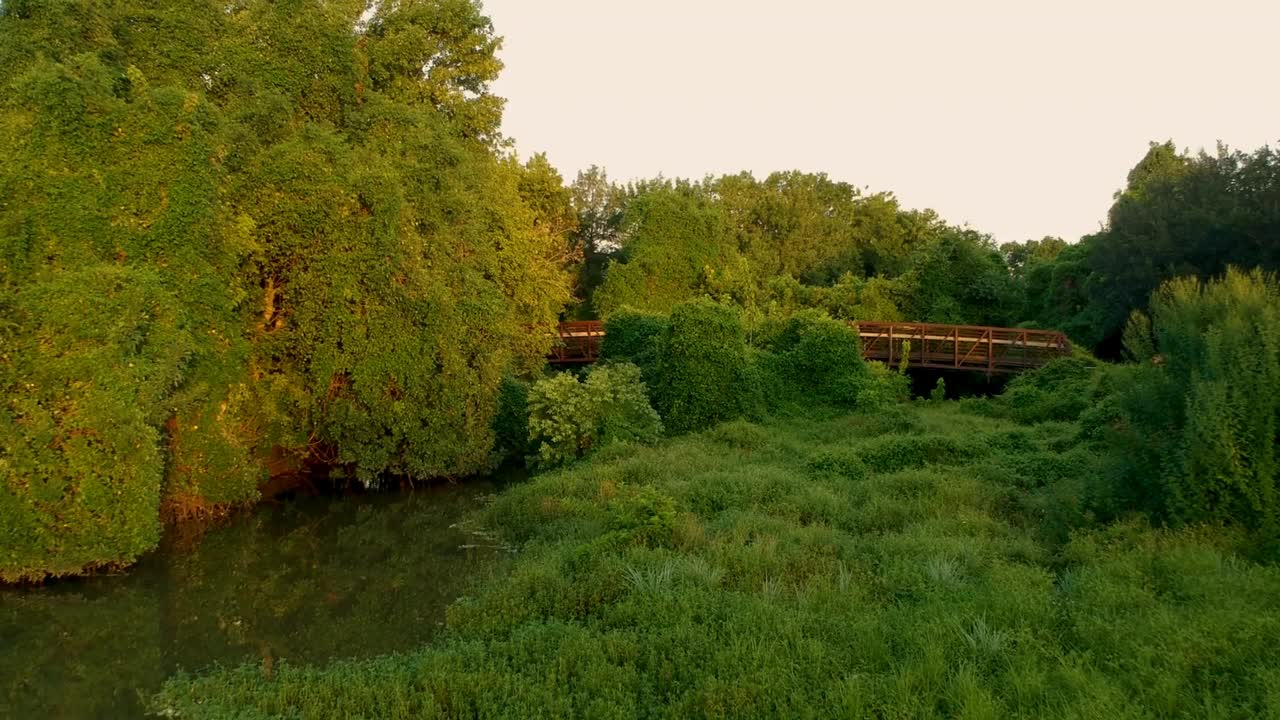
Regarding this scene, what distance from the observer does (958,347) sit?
27.9 m

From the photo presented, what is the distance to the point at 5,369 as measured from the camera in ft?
33.6

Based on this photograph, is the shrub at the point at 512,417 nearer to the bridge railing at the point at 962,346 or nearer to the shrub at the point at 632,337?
the shrub at the point at 632,337

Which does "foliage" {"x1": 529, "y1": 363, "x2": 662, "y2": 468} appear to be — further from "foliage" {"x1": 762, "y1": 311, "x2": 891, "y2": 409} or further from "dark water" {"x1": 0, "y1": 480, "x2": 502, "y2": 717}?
"foliage" {"x1": 762, "y1": 311, "x2": 891, "y2": 409}

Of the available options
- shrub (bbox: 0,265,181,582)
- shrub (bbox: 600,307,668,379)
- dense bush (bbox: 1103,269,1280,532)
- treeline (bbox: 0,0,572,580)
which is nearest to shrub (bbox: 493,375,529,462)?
treeline (bbox: 0,0,572,580)

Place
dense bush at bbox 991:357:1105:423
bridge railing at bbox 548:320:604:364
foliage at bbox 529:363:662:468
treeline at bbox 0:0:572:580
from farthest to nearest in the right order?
bridge railing at bbox 548:320:604:364
dense bush at bbox 991:357:1105:423
foliage at bbox 529:363:662:468
treeline at bbox 0:0:572:580

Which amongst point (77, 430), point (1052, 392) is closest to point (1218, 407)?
point (77, 430)

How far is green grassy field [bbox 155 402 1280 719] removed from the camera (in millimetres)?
6020

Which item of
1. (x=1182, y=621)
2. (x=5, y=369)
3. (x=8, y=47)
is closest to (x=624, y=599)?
(x=1182, y=621)

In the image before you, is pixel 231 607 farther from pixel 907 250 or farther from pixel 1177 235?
pixel 907 250

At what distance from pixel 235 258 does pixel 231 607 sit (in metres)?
5.81

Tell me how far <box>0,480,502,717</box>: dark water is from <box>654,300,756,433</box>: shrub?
26.8 ft

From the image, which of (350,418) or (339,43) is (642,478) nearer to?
(350,418)

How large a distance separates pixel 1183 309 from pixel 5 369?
1498 centimetres

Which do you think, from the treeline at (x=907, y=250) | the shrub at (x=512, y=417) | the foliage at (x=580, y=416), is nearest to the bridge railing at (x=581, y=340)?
the treeline at (x=907, y=250)
